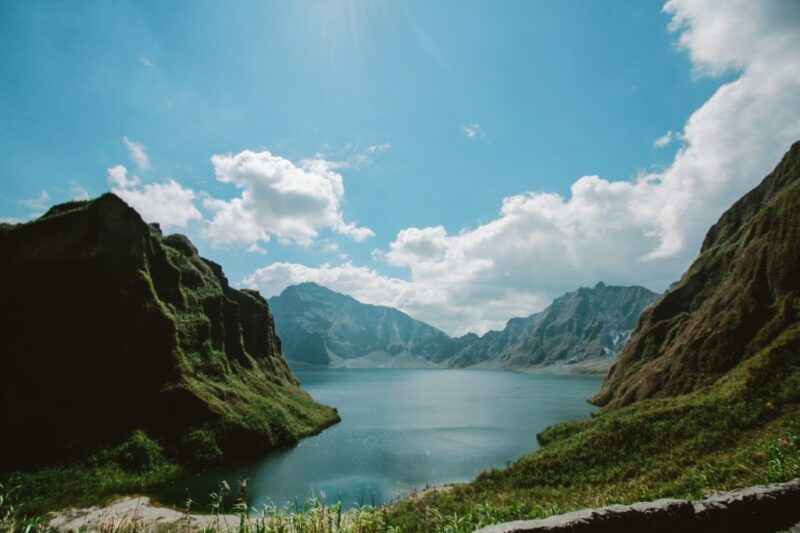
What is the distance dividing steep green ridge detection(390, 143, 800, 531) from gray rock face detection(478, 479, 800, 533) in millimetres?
5672

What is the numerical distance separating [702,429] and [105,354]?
6930cm

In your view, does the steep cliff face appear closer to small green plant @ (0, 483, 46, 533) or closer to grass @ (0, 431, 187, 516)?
small green plant @ (0, 483, 46, 533)

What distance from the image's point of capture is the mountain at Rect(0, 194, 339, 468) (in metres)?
47.9

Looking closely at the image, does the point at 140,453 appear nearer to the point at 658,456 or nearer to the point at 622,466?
the point at 622,466

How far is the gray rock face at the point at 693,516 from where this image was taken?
Answer: 9.78 m

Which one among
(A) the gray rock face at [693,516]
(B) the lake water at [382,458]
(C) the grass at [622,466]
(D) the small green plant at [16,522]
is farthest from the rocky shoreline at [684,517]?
(B) the lake water at [382,458]

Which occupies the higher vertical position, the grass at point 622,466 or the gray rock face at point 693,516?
the gray rock face at point 693,516

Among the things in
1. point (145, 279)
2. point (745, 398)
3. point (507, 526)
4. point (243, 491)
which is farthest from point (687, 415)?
point (145, 279)

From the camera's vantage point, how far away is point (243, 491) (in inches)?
346

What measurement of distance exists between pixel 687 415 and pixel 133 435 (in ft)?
200

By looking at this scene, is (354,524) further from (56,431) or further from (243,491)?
(56,431)

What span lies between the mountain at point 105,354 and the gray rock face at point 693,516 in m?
54.2

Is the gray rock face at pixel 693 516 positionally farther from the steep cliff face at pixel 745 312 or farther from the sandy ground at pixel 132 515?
the steep cliff face at pixel 745 312

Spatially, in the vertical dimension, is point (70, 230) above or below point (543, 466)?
above
